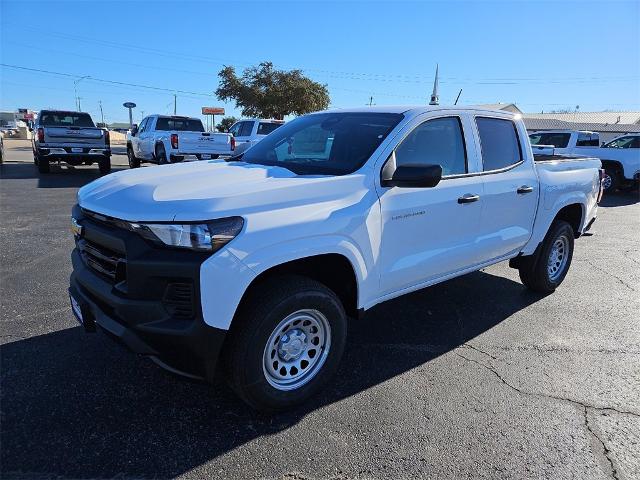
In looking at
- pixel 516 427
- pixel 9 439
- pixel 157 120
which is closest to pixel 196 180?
pixel 9 439

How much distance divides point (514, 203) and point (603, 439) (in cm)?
215

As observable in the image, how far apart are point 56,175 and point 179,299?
48.5ft

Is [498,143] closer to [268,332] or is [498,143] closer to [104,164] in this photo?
[268,332]

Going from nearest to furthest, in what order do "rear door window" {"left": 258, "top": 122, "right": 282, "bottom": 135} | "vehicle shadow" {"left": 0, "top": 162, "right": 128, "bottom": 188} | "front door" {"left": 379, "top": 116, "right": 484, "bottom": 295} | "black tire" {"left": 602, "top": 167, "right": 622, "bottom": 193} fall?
"front door" {"left": 379, "top": 116, "right": 484, "bottom": 295}, "vehicle shadow" {"left": 0, "top": 162, "right": 128, "bottom": 188}, "black tire" {"left": 602, "top": 167, "right": 622, "bottom": 193}, "rear door window" {"left": 258, "top": 122, "right": 282, "bottom": 135}

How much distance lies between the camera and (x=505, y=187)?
13.8 ft

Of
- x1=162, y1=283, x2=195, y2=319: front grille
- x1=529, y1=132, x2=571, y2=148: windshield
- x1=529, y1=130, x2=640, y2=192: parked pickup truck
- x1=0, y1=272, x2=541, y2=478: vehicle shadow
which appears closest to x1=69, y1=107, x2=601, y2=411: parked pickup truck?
x1=162, y1=283, x2=195, y2=319: front grille

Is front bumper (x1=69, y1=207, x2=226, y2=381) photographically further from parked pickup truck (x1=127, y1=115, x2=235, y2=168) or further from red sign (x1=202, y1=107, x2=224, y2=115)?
red sign (x1=202, y1=107, x2=224, y2=115)

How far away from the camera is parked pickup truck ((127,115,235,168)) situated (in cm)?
1372

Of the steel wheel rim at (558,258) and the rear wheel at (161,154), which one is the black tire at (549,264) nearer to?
the steel wheel rim at (558,258)

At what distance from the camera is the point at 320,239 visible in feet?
9.14

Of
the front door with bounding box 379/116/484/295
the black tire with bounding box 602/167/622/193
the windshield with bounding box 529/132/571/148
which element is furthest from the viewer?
the windshield with bounding box 529/132/571/148

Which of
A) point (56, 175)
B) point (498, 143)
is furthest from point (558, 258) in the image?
point (56, 175)

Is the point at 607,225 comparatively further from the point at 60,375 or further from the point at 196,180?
the point at 60,375

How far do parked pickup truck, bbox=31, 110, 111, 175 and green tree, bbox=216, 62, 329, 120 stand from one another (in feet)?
78.6
